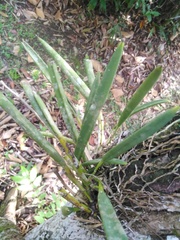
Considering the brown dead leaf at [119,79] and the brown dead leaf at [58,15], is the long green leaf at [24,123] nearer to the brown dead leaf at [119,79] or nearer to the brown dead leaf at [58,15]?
the brown dead leaf at [119,79]

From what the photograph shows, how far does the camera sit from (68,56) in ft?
7.14

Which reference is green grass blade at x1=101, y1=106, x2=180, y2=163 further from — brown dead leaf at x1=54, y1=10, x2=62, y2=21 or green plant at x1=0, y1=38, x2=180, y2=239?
brown dead leaf at x1=54, y1=10, x2=62, y2=21

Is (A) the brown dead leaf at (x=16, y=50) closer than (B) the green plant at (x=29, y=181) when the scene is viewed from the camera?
No

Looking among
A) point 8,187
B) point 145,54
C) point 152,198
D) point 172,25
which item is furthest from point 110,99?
point 152,198

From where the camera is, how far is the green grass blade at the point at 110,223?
56 cm

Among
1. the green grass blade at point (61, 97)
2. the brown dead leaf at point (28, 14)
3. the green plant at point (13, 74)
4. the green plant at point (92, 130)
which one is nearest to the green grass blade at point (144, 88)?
the green plant at point (92, 130)

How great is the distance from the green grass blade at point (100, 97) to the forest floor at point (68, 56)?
100 cm

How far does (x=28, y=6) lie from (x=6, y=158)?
1.17 m

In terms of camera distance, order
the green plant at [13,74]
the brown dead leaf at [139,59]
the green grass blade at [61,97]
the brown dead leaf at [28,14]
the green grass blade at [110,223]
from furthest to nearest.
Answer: the brown dead leaf at [139,59] < the brown dead leaf at [28,14] < the green plant at [13,74] < the green grass blade at [61,97] < the green grass blade at [110,223]

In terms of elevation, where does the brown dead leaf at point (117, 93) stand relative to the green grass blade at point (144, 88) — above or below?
below

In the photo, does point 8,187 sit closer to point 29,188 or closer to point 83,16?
point 29,188

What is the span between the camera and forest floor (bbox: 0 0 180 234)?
67.7 inches

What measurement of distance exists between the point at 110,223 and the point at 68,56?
1741 millimetres

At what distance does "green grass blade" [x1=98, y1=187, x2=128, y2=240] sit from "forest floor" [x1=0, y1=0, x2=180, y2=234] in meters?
1.04
